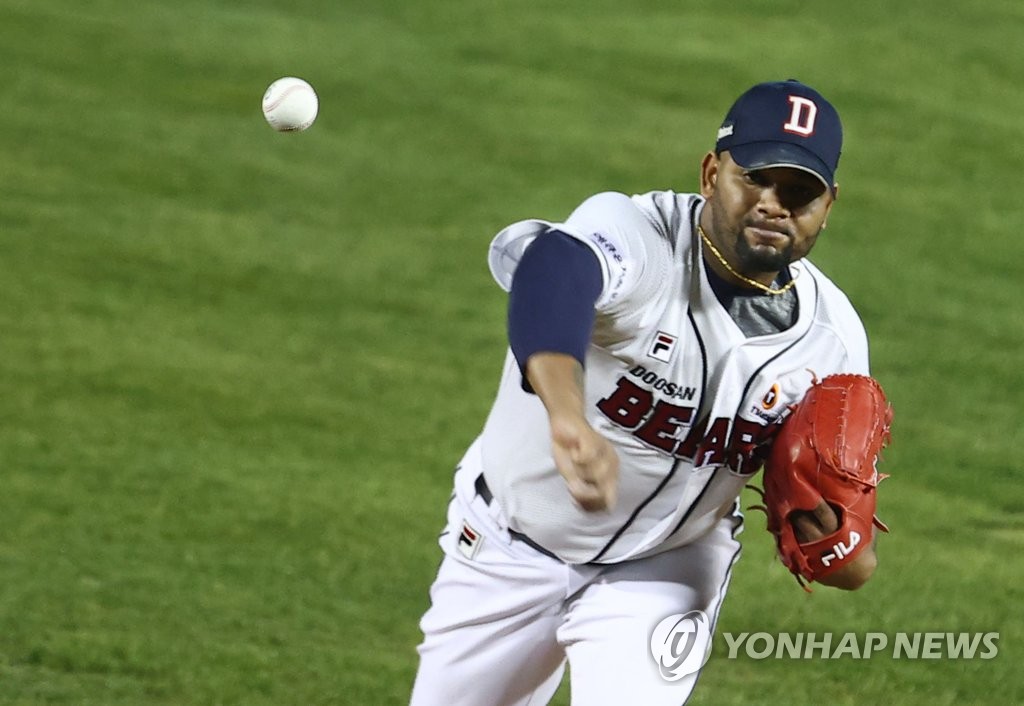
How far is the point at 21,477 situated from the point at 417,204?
4363 mm

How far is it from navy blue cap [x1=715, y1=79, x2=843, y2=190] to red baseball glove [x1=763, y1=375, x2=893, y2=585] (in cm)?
51

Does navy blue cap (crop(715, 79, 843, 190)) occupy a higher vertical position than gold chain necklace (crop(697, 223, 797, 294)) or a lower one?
higher

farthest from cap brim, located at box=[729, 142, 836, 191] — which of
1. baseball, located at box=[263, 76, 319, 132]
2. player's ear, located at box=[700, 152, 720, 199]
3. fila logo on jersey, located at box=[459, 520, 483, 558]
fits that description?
baseball, located at box=[263, 76, 319, 132]

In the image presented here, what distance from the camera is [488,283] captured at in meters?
10.1

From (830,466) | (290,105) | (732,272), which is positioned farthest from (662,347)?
(290,105)

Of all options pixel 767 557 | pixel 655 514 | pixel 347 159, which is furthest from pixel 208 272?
pixel 655 514

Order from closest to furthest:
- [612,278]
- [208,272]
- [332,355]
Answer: [612,278] → [332,355] → [208,272]

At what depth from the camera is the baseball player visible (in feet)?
12.3

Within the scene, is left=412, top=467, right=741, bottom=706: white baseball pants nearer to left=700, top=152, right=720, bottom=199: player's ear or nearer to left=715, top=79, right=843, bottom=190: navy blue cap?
left=700, top=152, right=720, bottom=199: player's ear

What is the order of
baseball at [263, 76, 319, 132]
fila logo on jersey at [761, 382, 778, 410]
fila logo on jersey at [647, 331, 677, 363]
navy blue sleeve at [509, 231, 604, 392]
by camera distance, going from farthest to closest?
1. baseball at [263, 76, 319, 132]
2. fila logo on jersey at [761, 382, 778, 410]
3. fila logo on jersey at [647, 331, 677, 363]
4. navy blue sleeve at [509, 231, 604, 392]

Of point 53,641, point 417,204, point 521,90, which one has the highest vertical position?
point 521,90

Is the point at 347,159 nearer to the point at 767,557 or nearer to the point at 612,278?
the point at 767,557

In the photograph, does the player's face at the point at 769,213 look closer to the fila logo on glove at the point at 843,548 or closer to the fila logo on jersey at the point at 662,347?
the fila logo on jersey at the point at 662,347

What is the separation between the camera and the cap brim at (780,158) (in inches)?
147
